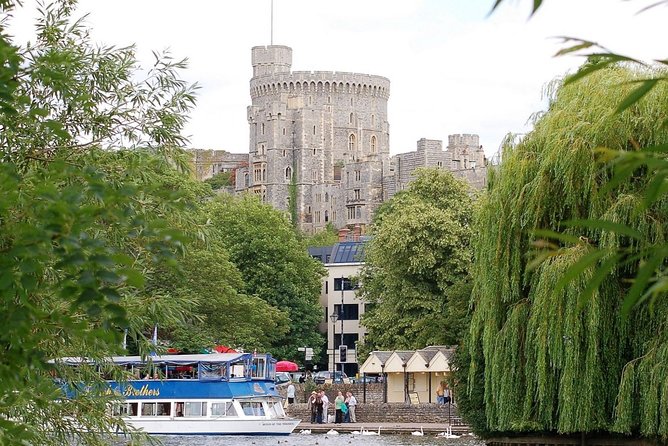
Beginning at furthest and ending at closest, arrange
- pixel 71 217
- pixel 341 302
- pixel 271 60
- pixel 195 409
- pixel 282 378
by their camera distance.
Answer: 1. pixel 271 60
2. pixel 341 302
3. pixel 282 378
4. pixel 195 409
5. pixel 71 217

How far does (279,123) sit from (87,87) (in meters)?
145

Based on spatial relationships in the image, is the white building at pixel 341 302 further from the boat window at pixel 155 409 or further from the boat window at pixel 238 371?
the boat window at pixel 155 409

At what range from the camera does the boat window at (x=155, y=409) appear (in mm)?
44812

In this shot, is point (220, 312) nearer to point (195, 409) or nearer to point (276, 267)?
point (195, 409)

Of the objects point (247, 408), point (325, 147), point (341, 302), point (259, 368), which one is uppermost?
point (325, 147)

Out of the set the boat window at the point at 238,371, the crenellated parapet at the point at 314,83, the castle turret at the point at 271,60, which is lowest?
the boat window at the point at 238,371

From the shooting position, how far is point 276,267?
241ft

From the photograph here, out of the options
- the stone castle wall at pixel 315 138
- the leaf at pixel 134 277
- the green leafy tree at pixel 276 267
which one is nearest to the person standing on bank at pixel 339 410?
the green leafy tree at pixel 276 267

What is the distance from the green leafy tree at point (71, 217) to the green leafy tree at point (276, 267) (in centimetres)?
5521

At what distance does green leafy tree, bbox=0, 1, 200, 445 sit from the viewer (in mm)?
6469

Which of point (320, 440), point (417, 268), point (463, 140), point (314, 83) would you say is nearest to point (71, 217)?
point (320, 440)

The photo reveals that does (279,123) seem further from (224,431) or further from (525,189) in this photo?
(525,189)

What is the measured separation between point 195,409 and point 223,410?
0.99 m

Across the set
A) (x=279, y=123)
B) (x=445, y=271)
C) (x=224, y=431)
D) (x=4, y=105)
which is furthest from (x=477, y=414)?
(x=279, y=123)
